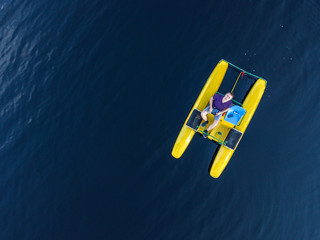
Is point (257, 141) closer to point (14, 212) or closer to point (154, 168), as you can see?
point (154, 168)

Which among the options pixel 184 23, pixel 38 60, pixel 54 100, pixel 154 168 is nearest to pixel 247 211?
pixel 154 168

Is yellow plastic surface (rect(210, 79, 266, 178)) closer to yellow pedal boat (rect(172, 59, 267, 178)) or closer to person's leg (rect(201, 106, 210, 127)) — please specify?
yellow pedal boat (rect(172, 59, 267, 178))

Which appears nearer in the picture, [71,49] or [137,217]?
[137,217]

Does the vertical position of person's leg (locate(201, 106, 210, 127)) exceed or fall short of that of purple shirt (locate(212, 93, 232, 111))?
it falls short

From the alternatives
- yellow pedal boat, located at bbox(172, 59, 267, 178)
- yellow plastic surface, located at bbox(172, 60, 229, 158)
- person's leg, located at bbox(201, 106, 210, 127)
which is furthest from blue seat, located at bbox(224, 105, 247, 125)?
yellow plastic surface, located at bbox(172, 60, 229, 158)

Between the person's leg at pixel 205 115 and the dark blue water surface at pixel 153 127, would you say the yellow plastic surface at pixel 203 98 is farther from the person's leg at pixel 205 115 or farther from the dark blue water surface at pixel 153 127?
the person's leg at pixel 205 115

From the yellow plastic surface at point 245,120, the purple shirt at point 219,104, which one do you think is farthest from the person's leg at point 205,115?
the yellow plastic surface at point 245,120
